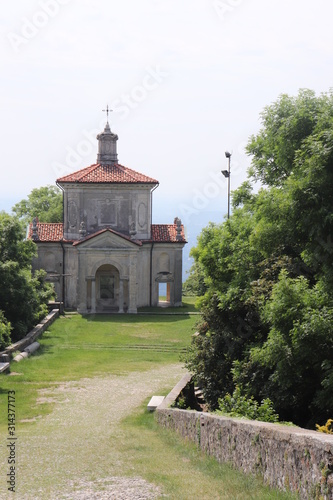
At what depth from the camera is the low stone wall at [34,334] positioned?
92.9 ft

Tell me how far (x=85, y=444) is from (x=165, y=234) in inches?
1488

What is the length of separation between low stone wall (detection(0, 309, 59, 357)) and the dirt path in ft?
16.3

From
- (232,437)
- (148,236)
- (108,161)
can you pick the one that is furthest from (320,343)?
(108,161)

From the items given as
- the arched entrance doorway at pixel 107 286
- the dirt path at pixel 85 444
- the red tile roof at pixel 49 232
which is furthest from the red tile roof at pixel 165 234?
the dirt path at pixel 85 444

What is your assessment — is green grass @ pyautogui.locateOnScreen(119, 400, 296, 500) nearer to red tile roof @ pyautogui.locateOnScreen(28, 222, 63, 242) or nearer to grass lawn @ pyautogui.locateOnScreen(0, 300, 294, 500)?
grass lawn @ pyautogui.locateOnScreen(0, 300, 294, 500)

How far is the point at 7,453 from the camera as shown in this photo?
1298 centimetres

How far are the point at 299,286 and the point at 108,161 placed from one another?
39694mm

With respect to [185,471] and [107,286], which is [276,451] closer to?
[185,471]

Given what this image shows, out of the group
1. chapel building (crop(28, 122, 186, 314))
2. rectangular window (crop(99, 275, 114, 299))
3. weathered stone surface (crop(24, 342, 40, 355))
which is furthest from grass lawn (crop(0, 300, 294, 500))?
rectangular window (crop(99, 275, 114, 299))

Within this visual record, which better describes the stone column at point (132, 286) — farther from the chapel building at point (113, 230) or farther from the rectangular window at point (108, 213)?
the rectangular window at point (108, 213)

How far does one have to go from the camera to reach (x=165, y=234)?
170ft

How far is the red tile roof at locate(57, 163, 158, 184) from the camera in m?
50.7

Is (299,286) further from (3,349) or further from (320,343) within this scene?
(3,349)

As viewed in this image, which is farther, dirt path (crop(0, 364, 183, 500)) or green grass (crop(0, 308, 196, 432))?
green grass (crop(0, 308, 196, 432))
